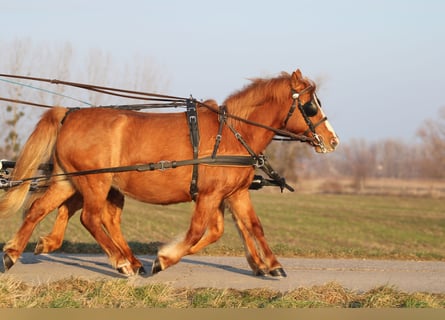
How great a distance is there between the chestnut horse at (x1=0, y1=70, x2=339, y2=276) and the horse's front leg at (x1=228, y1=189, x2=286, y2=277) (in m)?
0.01

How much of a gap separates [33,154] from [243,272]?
303 centimetres

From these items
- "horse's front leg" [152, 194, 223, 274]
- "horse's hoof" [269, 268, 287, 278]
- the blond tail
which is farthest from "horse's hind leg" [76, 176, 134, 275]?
"horse's hoof" [269, 268, 287, 278]

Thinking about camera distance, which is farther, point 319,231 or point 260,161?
point 319,231

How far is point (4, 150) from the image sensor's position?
29.6 meters

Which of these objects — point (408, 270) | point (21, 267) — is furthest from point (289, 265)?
point (21, 267)

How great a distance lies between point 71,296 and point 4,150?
24.2 metres

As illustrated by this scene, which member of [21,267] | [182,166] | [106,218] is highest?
[182,166]

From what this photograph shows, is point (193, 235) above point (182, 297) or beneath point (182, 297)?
above

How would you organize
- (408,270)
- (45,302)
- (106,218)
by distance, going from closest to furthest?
(45,302), (106,218), (408,270)

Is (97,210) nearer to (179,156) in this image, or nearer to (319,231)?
(179,156)

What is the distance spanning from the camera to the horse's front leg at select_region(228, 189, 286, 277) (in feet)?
28.8

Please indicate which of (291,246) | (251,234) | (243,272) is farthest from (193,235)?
(291,246)

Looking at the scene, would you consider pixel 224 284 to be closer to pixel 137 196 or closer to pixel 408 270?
pixel 137 196

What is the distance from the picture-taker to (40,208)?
8.73 metres
